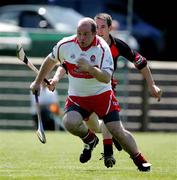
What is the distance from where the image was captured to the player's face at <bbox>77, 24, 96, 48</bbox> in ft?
32.1

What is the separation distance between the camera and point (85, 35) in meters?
9.84

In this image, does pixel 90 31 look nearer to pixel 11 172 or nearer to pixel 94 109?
pixel 94 109

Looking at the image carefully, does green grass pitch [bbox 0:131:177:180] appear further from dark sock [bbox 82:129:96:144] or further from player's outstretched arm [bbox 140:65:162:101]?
player's outstretched arm [bbox 140:65:162:101]

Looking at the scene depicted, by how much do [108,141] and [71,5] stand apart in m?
10.2

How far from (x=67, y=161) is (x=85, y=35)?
7.92ft

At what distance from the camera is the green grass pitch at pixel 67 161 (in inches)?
381

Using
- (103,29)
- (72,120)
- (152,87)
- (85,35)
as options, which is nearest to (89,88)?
(72,120)

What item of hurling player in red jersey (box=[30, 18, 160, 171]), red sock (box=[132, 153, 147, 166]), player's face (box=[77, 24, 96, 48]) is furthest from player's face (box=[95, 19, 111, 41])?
red sock (box=[132, 153, 147, 166])

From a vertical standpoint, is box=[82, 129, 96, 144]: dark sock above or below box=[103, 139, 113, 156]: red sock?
above

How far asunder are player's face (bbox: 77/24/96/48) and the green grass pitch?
4.53ft

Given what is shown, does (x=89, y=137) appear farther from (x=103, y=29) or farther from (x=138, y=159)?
(x=103, y=29)

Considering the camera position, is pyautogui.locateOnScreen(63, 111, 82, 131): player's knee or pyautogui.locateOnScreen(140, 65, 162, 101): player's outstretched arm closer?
pyautogui.locateOnScreen(63, 111, 82, 131): player's knee

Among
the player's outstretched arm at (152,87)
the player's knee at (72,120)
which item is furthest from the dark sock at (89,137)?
the player's outstretched arm at (152,87)

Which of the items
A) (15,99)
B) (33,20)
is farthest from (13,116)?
(33,20)
